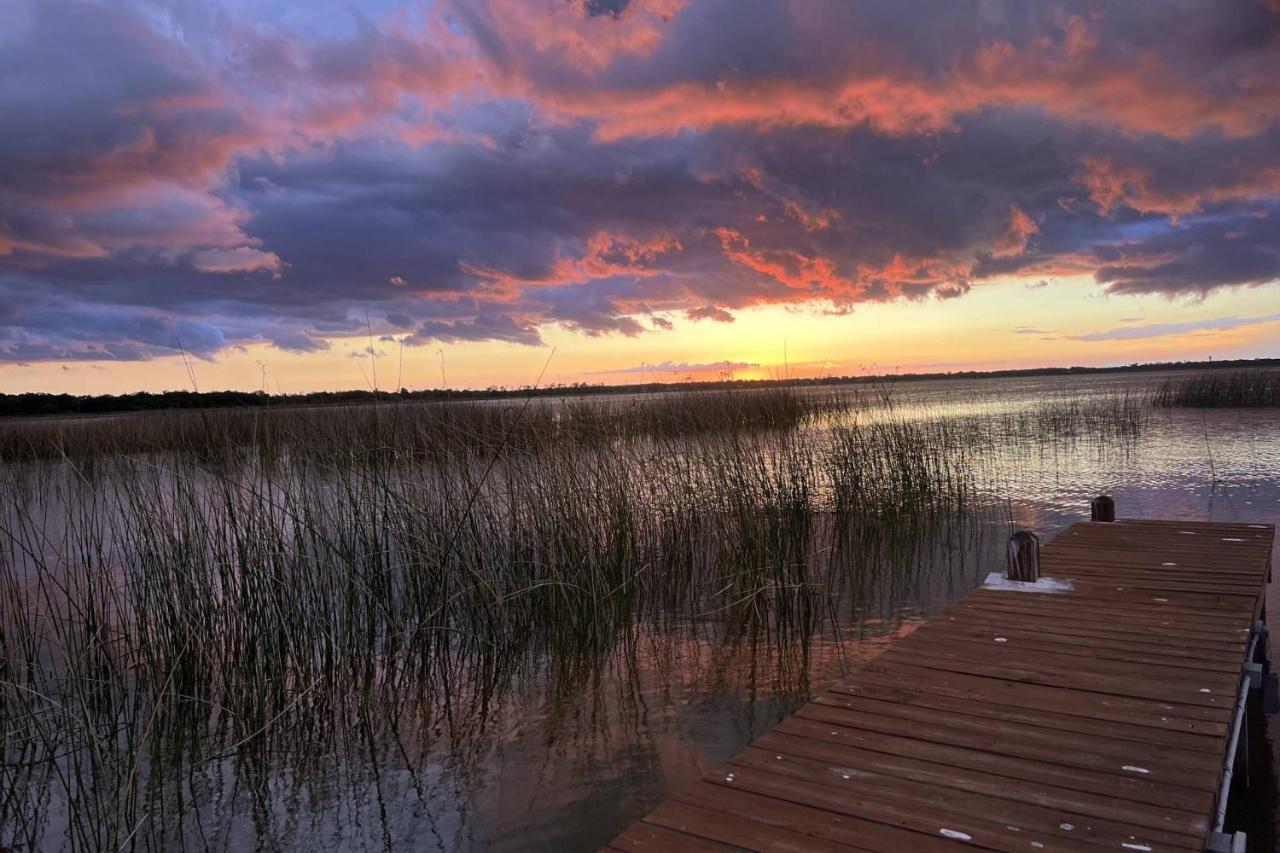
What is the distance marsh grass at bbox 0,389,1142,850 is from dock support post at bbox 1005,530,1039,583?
4.21ft

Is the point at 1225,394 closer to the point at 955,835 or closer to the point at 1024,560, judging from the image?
the point at 1024,560

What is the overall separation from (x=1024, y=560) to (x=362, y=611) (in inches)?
164

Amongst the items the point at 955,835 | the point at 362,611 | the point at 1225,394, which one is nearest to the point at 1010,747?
the point at 955,835

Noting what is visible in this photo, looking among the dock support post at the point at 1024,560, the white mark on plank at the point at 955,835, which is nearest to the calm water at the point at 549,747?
the dock support post at the point at 1024,560

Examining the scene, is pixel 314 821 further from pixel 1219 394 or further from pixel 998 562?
pixel 1219 394

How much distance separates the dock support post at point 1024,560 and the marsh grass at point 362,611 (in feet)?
4.21

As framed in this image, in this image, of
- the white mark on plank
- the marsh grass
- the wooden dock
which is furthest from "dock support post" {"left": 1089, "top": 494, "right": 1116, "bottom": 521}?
the white mark on plank

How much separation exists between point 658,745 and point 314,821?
5.01 feet

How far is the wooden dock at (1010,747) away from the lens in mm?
1966

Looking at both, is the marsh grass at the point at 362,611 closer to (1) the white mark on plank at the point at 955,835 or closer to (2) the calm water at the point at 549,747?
(2) the calm water at the point at 549,747

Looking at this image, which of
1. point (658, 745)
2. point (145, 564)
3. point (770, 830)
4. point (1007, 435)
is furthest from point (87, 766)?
point (1007, 435)

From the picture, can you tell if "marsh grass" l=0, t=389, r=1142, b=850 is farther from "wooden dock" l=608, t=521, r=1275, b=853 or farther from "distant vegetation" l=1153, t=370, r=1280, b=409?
"distant vegetation" l=1153, t=370, r=1280, b=409

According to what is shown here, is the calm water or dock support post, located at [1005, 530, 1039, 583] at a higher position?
dock support post, located at [1005, 530, 1039, 583]

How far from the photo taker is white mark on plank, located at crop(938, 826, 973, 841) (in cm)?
191
